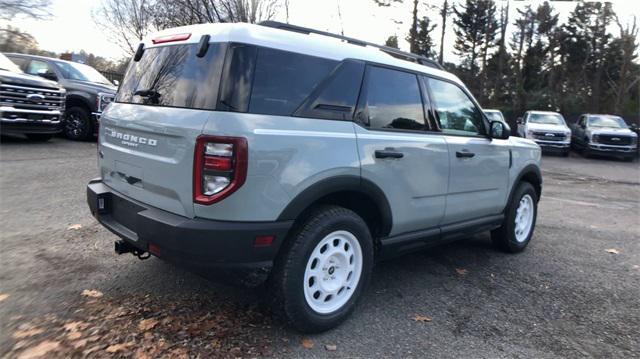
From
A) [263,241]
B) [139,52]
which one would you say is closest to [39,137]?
[139,52]

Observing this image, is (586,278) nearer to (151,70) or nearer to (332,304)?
(332,304)

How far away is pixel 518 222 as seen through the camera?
5469 millimetres

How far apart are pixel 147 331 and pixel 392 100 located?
2.40 m

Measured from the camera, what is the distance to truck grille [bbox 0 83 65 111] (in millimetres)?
9805

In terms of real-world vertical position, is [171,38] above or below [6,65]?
below

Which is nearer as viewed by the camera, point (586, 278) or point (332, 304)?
point (332, 304)

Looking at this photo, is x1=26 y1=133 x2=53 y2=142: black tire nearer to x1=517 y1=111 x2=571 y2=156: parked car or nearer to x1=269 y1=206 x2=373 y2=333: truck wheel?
x1=269 y1=206 x2=373 y2=333: truck wheel

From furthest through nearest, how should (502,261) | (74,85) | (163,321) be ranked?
(74,85), (502,261), (163,321)

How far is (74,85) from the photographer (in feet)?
38.6

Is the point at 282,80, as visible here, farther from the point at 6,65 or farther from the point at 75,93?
the point at 75,93

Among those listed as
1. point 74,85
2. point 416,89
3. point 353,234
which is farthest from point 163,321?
point 74,85

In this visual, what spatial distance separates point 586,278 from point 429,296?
182 cm

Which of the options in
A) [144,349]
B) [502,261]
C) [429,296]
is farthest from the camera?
[502,261]

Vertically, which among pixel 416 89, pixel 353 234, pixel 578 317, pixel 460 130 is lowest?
pixel 578 317
